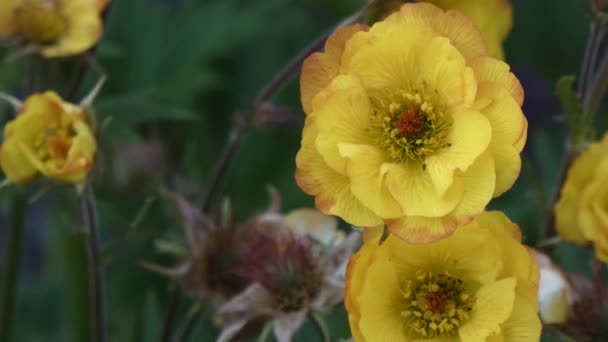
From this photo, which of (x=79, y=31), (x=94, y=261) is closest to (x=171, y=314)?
(x=94, y=261)

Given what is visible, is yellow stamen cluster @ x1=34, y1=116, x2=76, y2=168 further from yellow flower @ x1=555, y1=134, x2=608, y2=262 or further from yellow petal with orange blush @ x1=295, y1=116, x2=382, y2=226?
yellow flower @ x1=555, y1=134, x2=608, y2=262

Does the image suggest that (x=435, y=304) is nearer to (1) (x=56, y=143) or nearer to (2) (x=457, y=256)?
(2) (x=457, y=256)

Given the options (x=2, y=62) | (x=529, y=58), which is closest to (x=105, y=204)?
(x=2, y=62)

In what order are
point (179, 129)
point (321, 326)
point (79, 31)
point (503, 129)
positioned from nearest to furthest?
point (503, 129), point (321, 326), point (79, 31), point (179, 129)

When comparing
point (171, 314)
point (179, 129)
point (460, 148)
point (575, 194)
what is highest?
point (460, 148)

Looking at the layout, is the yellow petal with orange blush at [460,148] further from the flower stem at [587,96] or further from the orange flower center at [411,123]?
the flower stem at [587,96]

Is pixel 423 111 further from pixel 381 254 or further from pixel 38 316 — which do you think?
pixel 38 316

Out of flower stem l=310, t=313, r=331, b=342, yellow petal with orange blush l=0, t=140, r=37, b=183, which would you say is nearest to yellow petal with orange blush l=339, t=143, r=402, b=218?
flower stem l=310, t=313, r=331, b=342
